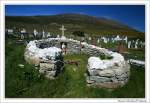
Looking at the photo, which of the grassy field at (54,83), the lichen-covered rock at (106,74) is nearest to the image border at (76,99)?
the grassy field at (54,83)

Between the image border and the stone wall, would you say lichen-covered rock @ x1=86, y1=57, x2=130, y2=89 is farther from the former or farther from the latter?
the image border

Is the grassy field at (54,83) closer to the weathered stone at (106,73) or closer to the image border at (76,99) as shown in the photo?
the image border at (76,99)

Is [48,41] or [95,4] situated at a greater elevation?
[95,4]

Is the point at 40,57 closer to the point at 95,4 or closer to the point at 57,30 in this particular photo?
the point at 57,30

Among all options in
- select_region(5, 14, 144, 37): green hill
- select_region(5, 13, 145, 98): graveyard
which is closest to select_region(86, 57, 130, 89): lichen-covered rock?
select_region(5, 13, 145, 98): graveyard

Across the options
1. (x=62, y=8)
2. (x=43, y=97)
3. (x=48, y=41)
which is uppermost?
(x=62, y=8)

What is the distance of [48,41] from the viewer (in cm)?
332

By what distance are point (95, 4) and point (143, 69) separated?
31.8 inches

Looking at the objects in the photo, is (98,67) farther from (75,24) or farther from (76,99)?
(75,24)

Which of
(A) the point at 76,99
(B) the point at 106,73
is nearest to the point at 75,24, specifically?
(B) the point at 106,73

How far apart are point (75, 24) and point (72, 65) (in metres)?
0.42

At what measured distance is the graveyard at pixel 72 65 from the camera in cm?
327

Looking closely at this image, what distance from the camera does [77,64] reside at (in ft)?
10.9
